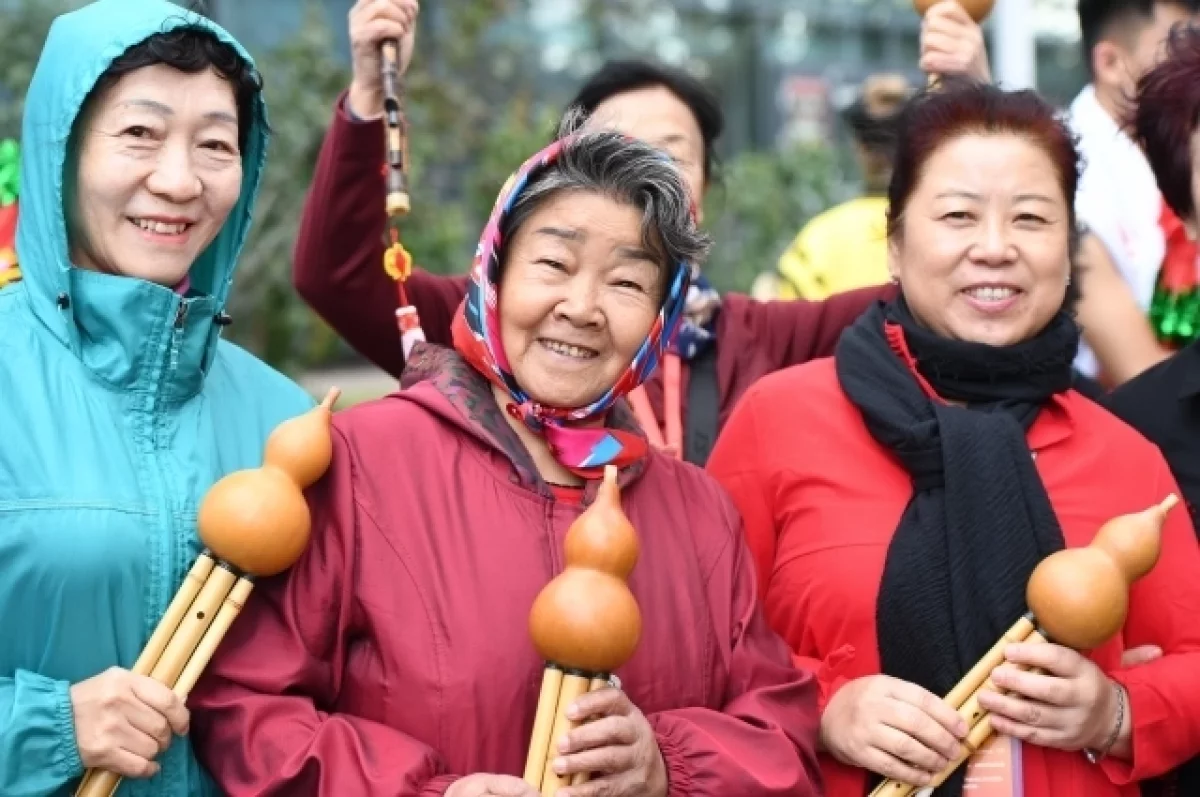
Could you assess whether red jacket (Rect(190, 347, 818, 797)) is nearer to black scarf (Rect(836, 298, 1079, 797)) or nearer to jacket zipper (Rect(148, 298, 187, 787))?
jacket zipper (Rect(148, 298, 187, 787))

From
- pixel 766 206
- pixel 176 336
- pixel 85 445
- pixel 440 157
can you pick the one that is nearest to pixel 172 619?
pixel 85 445

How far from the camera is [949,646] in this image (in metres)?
2.97

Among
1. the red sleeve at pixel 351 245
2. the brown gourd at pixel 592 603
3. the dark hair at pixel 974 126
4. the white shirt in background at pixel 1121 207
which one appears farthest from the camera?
the white shirt in background at pixel 1121 207

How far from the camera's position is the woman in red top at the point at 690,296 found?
3543mm

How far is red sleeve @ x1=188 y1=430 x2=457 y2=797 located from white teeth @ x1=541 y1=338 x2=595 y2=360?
38cm

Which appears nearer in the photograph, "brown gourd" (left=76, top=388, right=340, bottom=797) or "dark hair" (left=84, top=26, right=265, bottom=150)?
"brown gourd" (left=76, top=388, right=340, bottom=797)

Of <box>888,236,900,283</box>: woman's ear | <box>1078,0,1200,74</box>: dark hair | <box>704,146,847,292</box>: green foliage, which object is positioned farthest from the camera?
<box>704,146,847,292</box>: green foliage

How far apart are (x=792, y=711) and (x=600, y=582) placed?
0.54 m

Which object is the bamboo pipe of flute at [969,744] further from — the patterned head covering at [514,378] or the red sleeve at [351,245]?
the red sleeve at [351,245]

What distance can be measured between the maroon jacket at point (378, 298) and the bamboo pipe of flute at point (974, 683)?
3.53ft

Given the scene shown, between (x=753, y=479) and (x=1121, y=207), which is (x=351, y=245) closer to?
(x=753, y=479)

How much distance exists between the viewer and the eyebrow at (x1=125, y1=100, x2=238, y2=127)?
107 inches

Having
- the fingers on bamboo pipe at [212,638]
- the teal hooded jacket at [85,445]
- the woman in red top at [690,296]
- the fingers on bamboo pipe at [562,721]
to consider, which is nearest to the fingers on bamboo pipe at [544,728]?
the fingers on bamboo pipe at [562,721]

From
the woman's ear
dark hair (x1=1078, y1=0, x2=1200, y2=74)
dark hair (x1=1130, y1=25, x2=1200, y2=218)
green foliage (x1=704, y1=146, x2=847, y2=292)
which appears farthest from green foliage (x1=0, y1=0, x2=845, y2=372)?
the woman's ear
